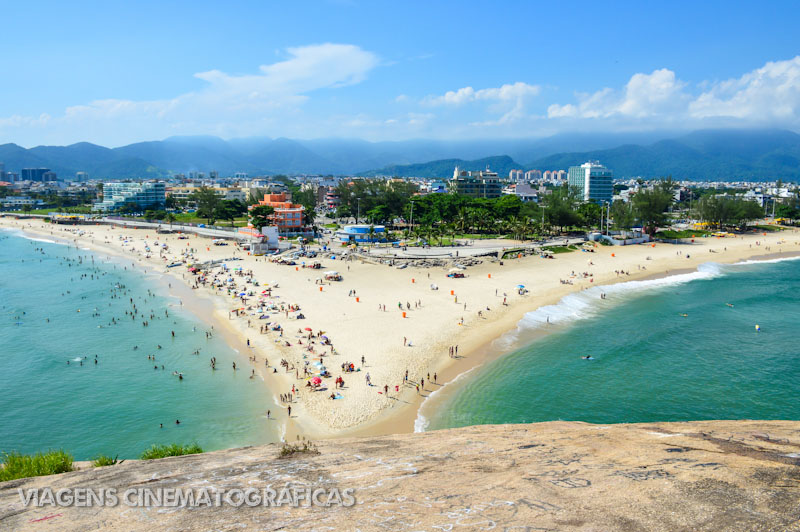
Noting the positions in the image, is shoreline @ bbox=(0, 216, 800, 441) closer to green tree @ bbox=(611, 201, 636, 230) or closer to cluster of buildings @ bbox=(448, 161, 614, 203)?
green tree @ bbox=(611, 201, 636, 230)

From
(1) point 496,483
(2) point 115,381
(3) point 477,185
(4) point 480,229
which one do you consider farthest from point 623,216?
(1) point 496,483

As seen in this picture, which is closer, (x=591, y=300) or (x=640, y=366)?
(x=640, y=366)

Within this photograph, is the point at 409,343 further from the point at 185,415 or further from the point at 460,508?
the point at 460,508

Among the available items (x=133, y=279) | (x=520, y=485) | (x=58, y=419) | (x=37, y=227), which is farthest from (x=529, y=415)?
(x=37, y=227)

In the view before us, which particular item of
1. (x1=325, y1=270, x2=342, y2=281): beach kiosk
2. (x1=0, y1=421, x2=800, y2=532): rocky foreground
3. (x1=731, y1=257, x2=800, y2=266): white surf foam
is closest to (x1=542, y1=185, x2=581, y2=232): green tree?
(x1=731, y1=257, x2=800, y2=266): white surf foam

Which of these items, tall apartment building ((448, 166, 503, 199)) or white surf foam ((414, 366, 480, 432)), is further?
tall apartment building ((448, 166, 503, 199))

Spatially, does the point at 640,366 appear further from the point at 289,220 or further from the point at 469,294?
the point at 289,220

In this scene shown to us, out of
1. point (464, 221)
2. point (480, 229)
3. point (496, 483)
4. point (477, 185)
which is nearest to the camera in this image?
point (496, 483)
